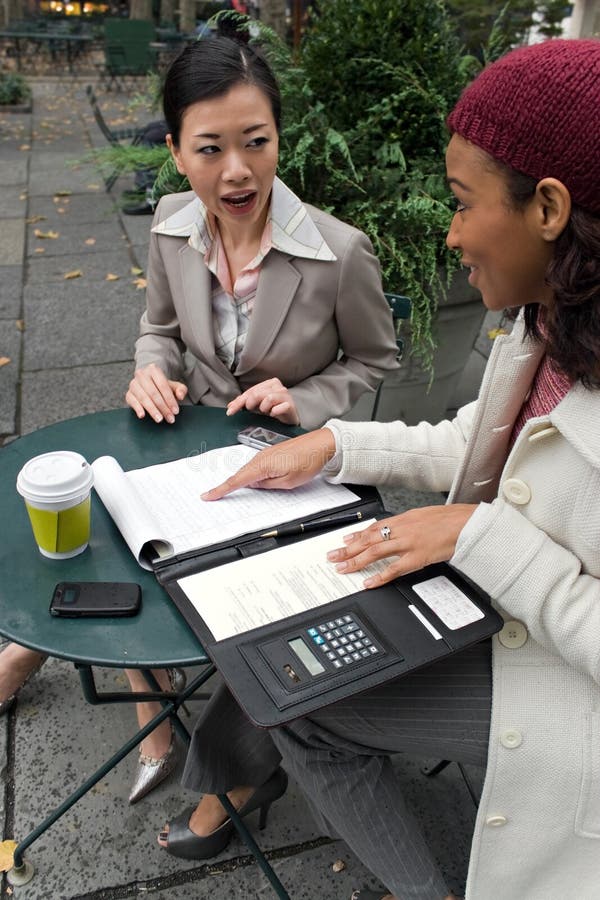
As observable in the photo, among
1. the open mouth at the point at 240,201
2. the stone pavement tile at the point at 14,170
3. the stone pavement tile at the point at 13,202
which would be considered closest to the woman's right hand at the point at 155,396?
the open mouth at the point at 240,201

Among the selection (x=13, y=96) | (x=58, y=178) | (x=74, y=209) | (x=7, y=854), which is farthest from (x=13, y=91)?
(x=7, y=854)

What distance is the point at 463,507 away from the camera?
147 centimetres

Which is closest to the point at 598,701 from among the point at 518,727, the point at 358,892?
the point at 518,727

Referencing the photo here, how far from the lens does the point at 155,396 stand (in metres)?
2.00

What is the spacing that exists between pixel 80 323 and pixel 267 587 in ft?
12.8

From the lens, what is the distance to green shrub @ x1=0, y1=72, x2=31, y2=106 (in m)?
11.6

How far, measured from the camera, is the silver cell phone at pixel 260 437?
1859 mm

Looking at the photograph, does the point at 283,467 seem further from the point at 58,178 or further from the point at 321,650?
the point at 58,178

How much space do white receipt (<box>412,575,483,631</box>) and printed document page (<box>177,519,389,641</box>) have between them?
10 cm

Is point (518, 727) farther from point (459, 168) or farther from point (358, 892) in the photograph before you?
point (459, 168)

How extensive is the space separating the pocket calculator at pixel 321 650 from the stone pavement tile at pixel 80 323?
11.2 feet

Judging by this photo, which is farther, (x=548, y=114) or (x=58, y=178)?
(x=58, y=178)

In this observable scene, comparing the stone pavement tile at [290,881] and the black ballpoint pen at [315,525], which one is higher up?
the black ballpoint pen at [315,525]

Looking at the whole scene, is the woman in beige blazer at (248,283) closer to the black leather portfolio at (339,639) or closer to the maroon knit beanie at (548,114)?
the black leather portfolio at (339,639)
